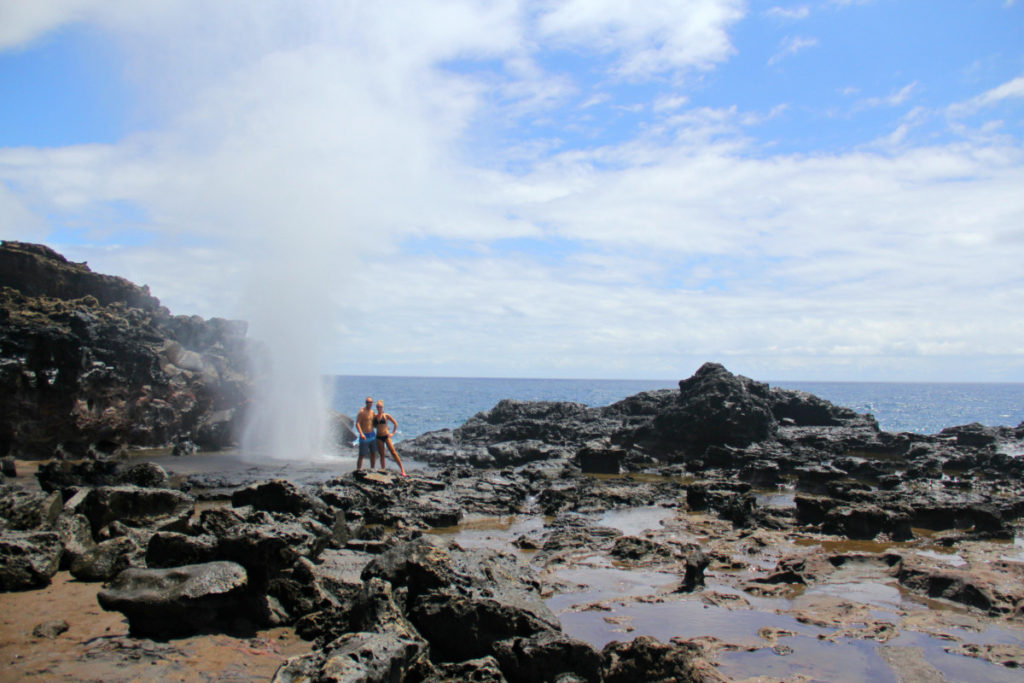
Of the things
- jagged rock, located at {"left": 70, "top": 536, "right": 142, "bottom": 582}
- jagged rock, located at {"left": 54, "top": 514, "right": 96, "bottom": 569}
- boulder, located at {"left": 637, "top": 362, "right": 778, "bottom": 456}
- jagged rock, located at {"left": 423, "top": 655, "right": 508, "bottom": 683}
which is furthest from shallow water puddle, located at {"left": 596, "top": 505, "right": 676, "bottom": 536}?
boulder, located at {"left": 637, "top": 362, "right": 778, "bottom": 456}

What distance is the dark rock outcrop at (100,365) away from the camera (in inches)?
909

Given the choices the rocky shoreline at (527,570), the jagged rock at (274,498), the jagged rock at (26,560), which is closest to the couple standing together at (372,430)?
the rocky shoreline at (527,570)

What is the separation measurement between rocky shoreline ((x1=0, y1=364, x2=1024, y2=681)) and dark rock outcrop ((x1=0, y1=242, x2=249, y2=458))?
1060 centimetres

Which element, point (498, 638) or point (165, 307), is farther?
point (165, 307)

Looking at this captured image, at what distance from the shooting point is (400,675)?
5047 mm

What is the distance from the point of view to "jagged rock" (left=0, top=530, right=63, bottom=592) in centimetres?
736

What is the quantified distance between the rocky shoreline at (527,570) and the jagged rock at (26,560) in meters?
0.02

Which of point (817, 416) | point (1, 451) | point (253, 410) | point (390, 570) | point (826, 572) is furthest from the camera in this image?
point (817, 416)

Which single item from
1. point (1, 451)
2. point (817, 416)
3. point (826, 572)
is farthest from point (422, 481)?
point (817, 416)

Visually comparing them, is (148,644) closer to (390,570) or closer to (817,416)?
(390,570)

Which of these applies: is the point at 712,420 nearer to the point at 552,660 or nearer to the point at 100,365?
the point at 552,660

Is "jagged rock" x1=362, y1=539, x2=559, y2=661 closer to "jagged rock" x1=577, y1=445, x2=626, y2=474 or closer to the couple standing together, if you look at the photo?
the couple standing together

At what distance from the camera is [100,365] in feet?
85.0

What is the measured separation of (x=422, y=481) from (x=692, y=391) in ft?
63.7
